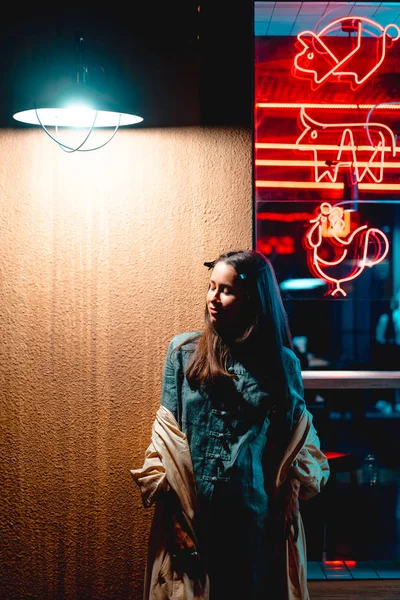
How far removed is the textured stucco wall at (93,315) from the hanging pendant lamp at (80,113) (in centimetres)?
10

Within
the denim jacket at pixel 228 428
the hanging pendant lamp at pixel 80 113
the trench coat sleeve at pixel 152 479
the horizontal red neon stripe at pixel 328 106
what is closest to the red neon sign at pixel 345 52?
the horizontal red neon stripe at pixel 328 106

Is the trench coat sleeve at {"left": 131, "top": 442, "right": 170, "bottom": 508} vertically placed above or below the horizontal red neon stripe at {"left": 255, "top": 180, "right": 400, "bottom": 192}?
below

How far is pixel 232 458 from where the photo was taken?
2.65m

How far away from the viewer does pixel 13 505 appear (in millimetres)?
3227

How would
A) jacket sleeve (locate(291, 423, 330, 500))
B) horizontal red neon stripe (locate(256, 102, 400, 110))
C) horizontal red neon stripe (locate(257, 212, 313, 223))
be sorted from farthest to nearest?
horizontal red neon stripe (locate(257, 212, 313, 223)) < horizontal red neon stripe (locate(256, 102, 400, 110)) < jacket sleeve (locate(291, 423, 330, 500))

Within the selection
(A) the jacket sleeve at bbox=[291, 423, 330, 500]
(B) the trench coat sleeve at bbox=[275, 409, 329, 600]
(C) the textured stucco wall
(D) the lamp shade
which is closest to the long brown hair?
(B) the trench coat sleeve at bbox=[275, 409, 329, 600]

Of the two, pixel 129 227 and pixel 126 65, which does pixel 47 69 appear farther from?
pixel 129 227

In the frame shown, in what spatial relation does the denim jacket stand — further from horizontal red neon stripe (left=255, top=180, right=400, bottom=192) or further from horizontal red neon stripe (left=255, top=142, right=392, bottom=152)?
horizontal red neon stripe (left=255, top=142, right=392, bottom=152)

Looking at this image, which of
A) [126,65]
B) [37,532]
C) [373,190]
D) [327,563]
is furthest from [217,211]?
[327,563]

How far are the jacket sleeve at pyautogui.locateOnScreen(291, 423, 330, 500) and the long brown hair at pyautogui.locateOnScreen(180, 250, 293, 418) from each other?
289 millimetres

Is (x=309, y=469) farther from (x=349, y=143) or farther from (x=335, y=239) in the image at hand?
(x=349, y=143)

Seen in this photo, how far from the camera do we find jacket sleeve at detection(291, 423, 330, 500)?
108 inches

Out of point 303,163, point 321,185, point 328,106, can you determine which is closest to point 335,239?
point 321,185

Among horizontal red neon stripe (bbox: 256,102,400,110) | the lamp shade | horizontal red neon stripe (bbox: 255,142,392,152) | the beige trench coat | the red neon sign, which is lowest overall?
the beige trench coat
